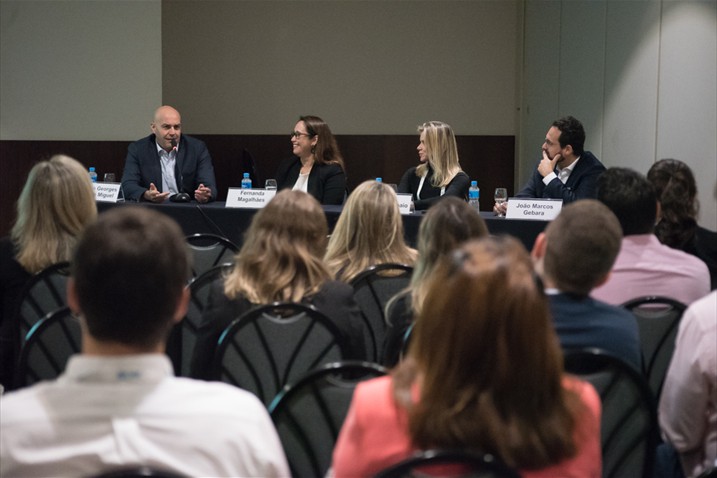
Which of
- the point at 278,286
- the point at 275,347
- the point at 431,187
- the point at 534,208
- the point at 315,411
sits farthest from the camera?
the point at 431,187

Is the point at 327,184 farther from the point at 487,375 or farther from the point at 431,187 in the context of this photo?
the point at 487,375

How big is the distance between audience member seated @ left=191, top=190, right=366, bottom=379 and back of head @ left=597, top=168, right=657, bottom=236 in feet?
3.26

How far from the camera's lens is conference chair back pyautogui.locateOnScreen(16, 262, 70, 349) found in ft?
8.81

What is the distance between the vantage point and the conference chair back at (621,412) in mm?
1753

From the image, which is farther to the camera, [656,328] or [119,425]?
[656,328]

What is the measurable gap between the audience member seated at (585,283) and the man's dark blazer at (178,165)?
4124mm

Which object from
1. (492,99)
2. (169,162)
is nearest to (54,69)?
(169,162)

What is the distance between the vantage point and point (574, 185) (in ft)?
17.4

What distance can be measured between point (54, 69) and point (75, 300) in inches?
246

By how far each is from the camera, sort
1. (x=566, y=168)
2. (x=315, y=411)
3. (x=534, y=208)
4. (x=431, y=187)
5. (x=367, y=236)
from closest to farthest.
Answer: (x=315, y=411)
(x=367, y=236)
(x=534, y=208)
(x=566, y=168)
(x=431, y=187)

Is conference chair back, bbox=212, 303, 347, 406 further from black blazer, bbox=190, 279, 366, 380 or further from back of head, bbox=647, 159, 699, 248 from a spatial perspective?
back of head, bbox=647, 159, 699, 248

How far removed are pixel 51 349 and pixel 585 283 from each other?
1367 mm

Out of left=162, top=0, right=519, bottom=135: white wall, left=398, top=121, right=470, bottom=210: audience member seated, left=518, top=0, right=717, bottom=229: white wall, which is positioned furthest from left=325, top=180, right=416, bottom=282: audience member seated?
left=162, top=0, right=519, bottom=135: white wall

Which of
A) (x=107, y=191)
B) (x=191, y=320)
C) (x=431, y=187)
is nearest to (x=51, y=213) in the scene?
(x=191, y=320)
